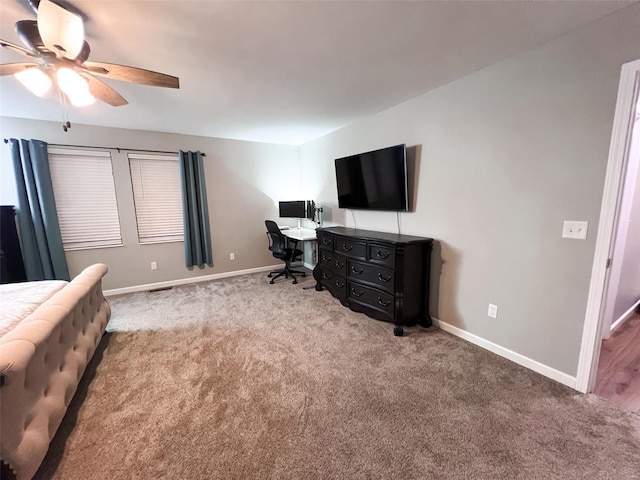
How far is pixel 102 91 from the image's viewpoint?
188cm

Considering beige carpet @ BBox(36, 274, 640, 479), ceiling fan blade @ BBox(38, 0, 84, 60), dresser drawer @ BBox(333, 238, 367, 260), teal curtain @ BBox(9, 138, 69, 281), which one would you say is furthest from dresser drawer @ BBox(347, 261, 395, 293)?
teal curtain @ BBox(9, 138, 69, 281)

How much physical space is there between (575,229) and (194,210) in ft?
14.5

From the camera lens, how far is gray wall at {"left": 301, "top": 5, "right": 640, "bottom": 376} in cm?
165

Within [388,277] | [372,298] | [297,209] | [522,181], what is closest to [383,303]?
[372,298]

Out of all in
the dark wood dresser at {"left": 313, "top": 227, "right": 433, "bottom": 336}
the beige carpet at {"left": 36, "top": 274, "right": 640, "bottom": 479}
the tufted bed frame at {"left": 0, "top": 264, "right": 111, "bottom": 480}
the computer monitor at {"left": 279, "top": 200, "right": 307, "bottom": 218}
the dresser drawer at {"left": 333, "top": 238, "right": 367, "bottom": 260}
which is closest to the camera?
the tufted bed frame at {"left": 0, "top": 264, "right": 111, "bottom": 480}

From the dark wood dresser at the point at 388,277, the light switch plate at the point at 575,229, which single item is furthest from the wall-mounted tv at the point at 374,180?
the light switch plate at the point at 575,229

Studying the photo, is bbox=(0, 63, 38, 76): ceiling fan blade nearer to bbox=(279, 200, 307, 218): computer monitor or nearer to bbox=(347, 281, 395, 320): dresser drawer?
bbox=(347, 281, 395, 320): dresser drawer

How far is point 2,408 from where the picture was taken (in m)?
1.09

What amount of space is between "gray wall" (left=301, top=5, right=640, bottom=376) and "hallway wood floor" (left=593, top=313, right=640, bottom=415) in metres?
0.29

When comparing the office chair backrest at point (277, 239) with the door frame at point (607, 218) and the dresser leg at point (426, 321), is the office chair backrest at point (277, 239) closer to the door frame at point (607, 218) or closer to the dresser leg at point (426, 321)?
the dresser leg at point (426, 321)

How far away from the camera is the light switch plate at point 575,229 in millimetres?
1716

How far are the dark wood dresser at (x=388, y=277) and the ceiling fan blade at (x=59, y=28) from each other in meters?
2.49

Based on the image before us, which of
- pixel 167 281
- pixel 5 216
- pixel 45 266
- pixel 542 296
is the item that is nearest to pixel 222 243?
pixel 167 281

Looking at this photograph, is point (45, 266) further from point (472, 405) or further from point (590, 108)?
point (590, 108)
